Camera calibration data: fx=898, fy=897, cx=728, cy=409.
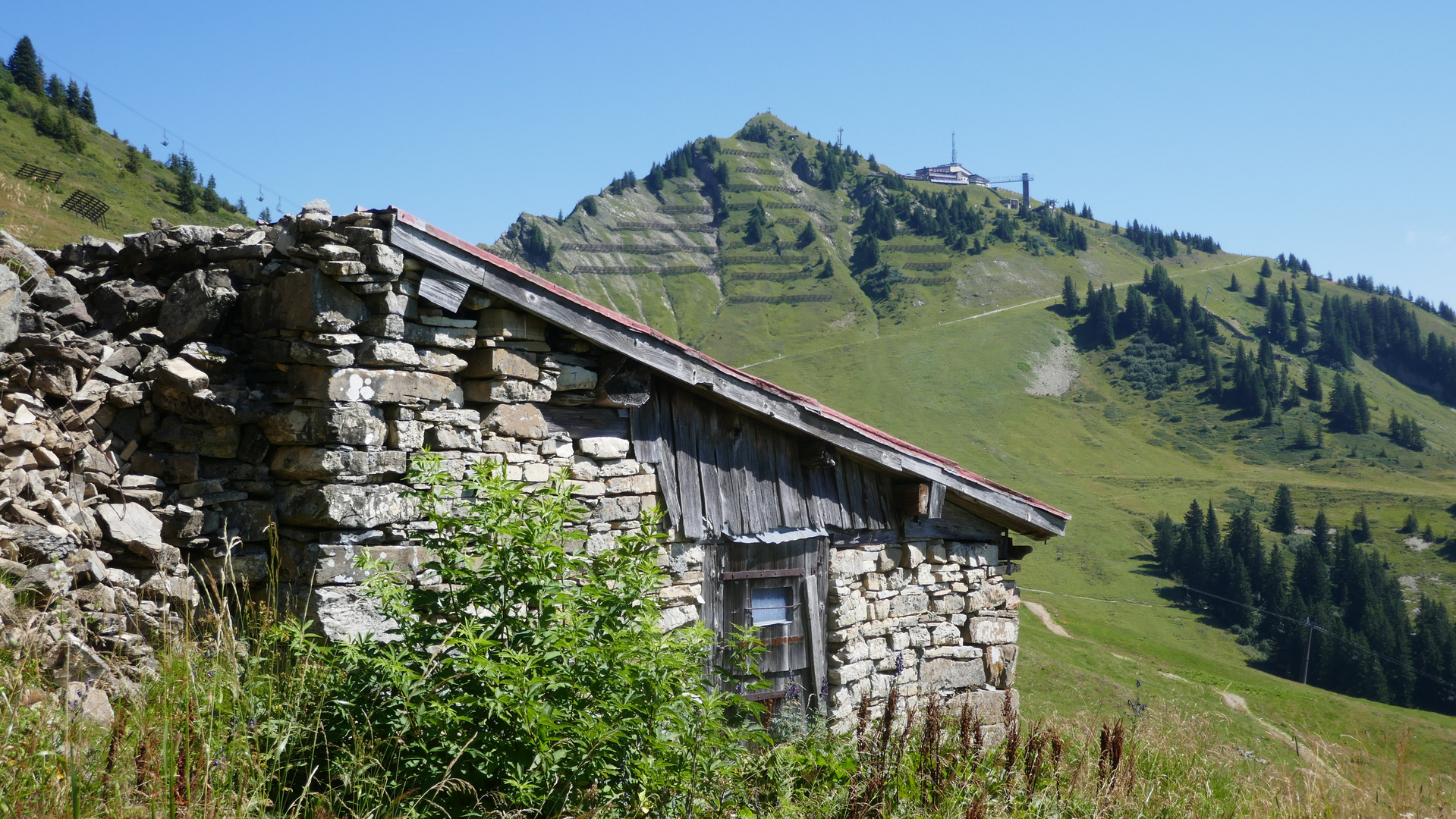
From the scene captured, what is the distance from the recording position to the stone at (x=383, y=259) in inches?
209

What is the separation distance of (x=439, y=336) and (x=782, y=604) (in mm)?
3851

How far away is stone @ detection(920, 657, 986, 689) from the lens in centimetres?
850

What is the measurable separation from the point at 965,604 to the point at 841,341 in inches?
4473

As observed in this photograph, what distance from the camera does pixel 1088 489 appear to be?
267 feet

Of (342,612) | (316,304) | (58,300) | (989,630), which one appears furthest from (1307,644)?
(58,300)

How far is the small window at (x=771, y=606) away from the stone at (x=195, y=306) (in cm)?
457

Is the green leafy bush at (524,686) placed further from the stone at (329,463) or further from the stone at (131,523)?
the stone at (131,523)

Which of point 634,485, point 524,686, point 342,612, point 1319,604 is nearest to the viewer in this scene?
point 524,686

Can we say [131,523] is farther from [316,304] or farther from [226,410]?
[316,304]

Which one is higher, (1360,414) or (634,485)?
(1360,414)

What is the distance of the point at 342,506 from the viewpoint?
16.9ft

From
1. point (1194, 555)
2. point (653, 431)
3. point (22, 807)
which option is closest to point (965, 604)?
point (653, 431)

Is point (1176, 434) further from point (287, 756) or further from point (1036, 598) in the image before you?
point (287, 756)

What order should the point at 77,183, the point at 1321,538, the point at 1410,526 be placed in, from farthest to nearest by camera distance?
1. the point at 1410,526
2. the point at 1321,538
3. the point at 77,183
